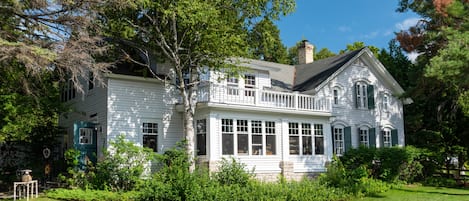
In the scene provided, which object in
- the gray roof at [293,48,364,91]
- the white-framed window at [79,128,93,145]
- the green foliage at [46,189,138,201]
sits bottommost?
the green foliage at [46,189,138,201]

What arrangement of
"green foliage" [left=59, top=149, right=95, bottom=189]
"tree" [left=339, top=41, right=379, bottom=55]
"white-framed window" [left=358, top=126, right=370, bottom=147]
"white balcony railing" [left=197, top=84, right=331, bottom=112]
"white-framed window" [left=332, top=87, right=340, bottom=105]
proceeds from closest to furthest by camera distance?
"green foliage" [left=59, top=149, right=95, bottom=189] < "white balcony railing" [left=197, top=84, right=331, bottom=112] < "white-framed window" [left=332, top=87, right=340, bottom=105] < "white-framed window" [left=358, top=126, right=370, bottom=147] < "tree" [left=339, top=41, right=379, bottom=55]

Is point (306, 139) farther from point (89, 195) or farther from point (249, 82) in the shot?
point (89, 195)


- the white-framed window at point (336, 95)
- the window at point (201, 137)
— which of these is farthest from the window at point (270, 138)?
the white-framed window at point (336, 95)

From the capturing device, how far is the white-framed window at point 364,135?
2492 cm

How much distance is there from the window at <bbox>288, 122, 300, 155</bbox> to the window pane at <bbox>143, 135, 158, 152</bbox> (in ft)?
20.9

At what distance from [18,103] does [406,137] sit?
73.9 ft

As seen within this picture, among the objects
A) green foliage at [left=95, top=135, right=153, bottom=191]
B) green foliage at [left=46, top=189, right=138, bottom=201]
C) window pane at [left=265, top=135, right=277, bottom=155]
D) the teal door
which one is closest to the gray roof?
window pane at [left=265, top=135, right=277, bottom=155]

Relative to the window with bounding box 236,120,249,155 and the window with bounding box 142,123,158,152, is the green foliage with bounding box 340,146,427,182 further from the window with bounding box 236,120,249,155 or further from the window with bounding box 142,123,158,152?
the window with bounding box 142,123,158,152

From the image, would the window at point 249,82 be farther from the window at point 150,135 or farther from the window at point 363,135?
the window at point 363,135

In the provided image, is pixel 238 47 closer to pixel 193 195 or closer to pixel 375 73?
pixel 193 195

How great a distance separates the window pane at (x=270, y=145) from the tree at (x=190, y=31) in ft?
12.2

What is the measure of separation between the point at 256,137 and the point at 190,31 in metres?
5.71

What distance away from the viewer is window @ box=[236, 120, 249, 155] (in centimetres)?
2005

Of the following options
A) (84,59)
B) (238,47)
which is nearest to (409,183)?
(238,47)
